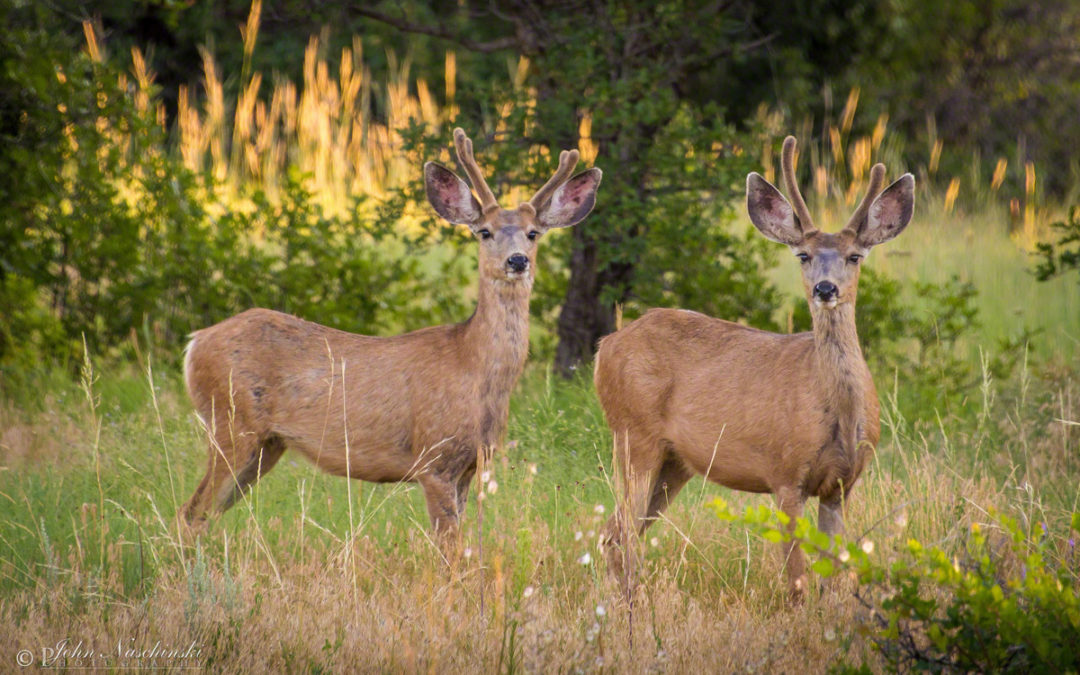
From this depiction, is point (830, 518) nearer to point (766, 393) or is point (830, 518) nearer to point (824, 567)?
point (766, 393)

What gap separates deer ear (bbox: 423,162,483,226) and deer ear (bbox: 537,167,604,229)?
35 cm

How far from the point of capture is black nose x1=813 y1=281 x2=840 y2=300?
5.36 m

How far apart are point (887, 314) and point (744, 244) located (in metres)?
1.11

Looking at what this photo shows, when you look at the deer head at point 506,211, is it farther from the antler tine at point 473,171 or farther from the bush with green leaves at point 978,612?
the bush with green leaves at point 978,612

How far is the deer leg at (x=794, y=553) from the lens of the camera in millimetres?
5320

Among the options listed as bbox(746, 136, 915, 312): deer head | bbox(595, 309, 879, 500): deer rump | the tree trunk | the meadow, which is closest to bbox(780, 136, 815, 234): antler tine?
bbox(746, 136, 915, 312): deer head

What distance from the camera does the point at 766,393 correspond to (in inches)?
223

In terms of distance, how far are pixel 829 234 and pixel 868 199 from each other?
0.38 meters

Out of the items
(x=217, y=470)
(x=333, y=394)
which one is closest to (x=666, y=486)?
(x=333, y=394)

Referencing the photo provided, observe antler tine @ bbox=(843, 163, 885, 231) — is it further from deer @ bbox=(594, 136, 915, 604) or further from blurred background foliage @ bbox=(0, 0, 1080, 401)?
blurred background foliage @ bbox=(0, 0, 1080, 401)

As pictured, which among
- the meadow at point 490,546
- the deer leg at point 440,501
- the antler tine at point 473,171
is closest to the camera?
the meadow at point 490,546

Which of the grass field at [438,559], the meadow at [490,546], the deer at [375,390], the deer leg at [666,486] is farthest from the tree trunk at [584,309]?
the deer leg at [666,486]

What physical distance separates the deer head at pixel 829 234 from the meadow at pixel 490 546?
987mm

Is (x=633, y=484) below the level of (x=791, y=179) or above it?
below
